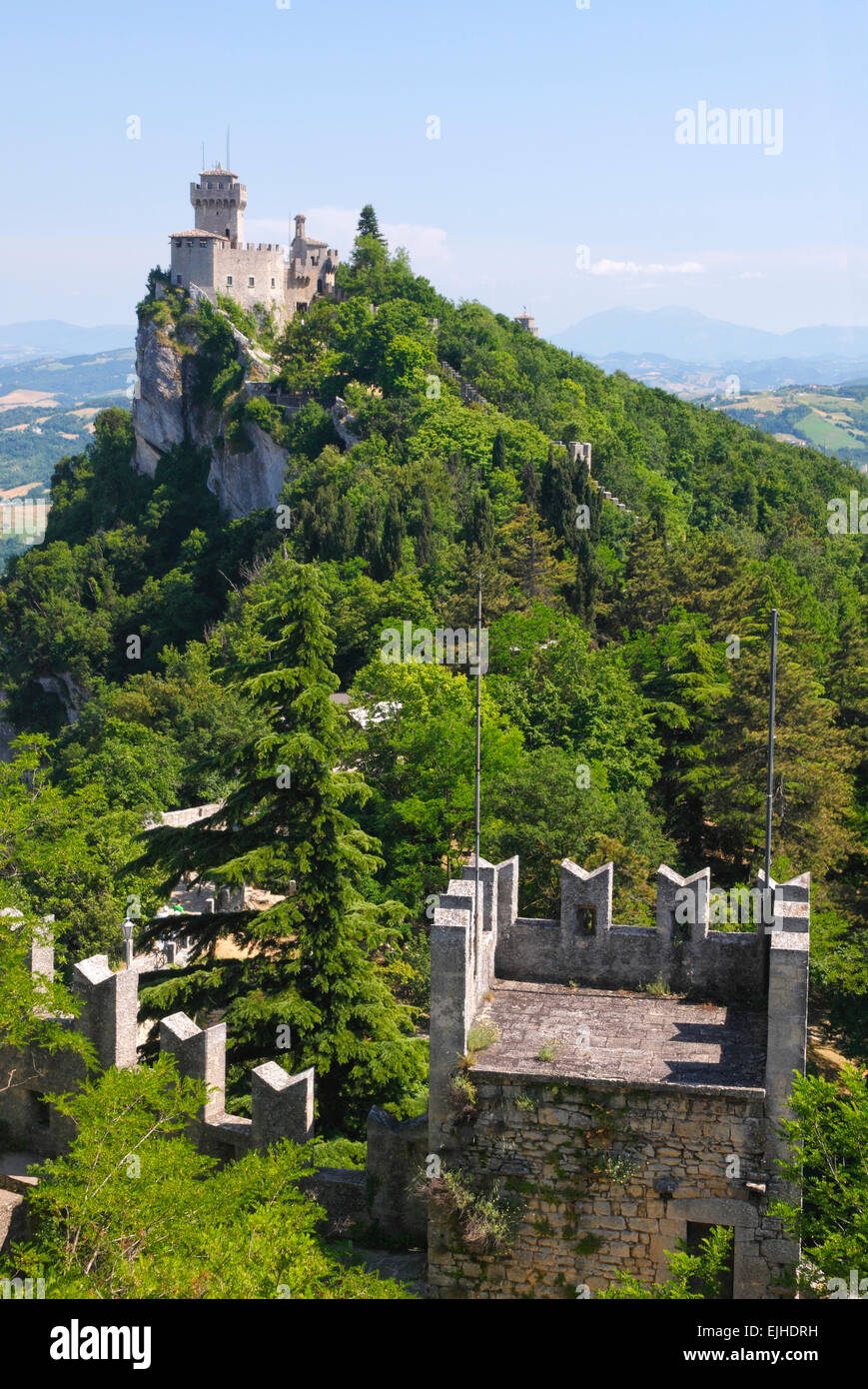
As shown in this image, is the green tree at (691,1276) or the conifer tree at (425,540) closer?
the green tree at (691,1276)

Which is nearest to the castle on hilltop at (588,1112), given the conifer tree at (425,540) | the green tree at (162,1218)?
the green tree at (162,1218)

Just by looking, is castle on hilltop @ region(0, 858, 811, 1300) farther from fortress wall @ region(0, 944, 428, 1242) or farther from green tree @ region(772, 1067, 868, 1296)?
green tree @ region(772, 1067, 868, 1296)

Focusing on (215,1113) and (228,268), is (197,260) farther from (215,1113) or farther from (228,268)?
(215,1113)

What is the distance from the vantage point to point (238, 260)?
99.8 m

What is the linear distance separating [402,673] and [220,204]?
78.8 meters

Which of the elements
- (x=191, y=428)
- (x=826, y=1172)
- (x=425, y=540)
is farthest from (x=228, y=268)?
(x=826, y=1172)

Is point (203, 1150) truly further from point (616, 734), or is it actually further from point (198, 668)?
point (198, 668)

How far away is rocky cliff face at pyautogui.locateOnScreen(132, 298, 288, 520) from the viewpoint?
8556 cm

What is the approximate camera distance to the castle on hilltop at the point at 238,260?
99.4 metres

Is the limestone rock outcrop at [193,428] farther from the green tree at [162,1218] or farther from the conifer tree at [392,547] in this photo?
the green tree at [162,1218]

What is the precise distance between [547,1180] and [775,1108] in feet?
8.10

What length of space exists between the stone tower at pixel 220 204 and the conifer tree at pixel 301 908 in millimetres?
92358

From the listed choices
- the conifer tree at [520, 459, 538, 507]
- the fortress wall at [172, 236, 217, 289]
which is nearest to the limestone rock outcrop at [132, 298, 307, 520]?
the fortress wall at [172, 236, 217, 289]
